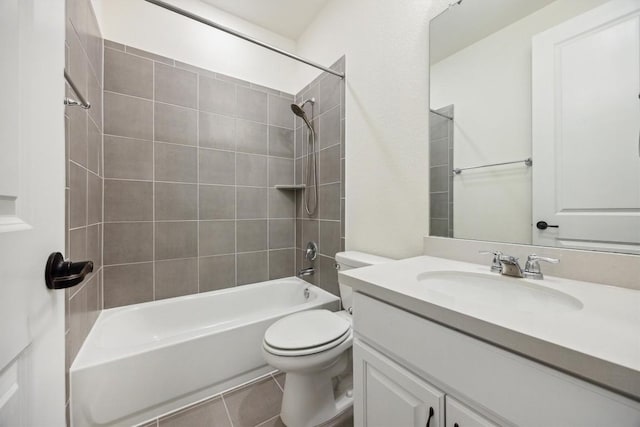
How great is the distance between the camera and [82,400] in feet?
3.46

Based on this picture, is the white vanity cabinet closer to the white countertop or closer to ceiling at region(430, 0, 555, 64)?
the white countertop

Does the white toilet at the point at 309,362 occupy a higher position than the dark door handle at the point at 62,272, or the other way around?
the dark door handle at the point at 62,272

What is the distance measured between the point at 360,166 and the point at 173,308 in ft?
5.54

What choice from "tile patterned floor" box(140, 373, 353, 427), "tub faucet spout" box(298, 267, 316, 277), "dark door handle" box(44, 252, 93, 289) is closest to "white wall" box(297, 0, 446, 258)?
"tub faucet spout" box(298, 267, 316, 277)

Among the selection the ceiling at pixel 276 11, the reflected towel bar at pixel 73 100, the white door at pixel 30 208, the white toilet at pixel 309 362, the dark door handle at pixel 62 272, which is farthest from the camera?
the ceiling at pixel 276 11

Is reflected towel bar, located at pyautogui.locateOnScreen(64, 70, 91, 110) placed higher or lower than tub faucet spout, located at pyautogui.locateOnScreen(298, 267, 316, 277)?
higher

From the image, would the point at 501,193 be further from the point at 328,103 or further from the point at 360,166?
the point at 328,103

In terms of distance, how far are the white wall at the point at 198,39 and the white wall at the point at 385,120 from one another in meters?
0.67

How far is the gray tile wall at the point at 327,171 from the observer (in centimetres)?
176

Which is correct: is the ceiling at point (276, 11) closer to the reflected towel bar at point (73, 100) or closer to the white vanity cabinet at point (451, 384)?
the reflected towel bar at point (73, 100)

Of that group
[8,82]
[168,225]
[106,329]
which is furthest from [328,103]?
[106,329]

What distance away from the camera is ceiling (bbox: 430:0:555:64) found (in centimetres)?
93

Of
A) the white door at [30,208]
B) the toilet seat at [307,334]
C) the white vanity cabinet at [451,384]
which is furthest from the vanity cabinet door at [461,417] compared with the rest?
the white door at [30,208]

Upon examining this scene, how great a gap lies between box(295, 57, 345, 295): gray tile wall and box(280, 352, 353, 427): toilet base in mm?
679
